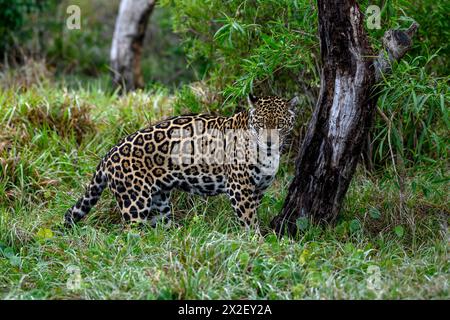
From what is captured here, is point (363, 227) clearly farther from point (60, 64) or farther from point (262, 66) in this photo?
point (60, 64)

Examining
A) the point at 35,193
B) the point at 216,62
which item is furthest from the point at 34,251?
the point at 216,62

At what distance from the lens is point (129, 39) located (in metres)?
13.0

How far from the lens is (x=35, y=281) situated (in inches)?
240

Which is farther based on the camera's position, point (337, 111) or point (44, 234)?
point (44, 234)

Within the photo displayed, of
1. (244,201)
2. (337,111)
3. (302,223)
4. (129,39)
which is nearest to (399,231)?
(302,223)

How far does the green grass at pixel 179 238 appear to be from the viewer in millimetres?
5715

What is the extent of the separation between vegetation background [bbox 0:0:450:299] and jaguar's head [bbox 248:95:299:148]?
19cm

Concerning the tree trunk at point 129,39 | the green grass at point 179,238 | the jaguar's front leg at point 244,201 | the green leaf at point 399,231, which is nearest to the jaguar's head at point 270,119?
the jaguar's front leg at point 244,201

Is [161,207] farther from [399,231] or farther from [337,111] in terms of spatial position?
[399,231]

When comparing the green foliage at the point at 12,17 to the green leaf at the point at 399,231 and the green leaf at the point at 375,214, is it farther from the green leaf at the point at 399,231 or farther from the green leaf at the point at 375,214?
the green leaf at the point at 399,231

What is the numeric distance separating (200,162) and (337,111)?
139 centimetres

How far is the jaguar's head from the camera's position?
6.84 metres

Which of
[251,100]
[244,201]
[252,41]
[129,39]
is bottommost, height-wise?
[244,201]
